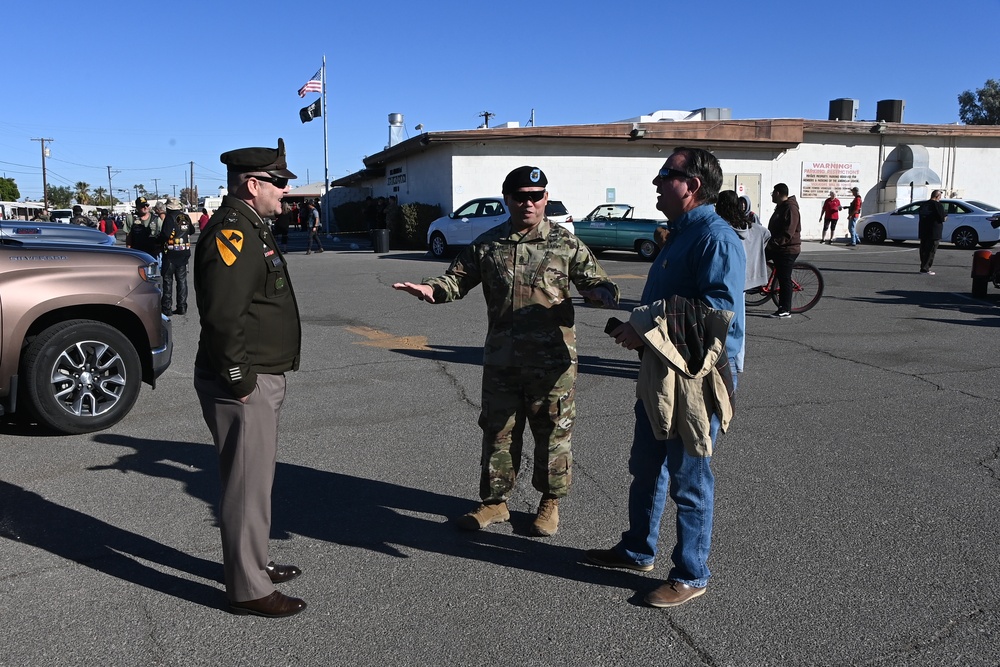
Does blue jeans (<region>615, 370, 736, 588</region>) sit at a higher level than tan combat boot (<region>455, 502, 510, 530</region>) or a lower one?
higher

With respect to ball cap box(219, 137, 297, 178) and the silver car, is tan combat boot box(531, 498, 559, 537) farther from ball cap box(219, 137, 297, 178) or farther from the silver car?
the silver car

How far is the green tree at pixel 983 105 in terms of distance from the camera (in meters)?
65.4

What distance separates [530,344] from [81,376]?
3606mm

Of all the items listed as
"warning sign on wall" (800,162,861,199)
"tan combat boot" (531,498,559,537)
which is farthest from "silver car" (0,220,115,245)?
"warning sign on wall" (800,162,861,199)

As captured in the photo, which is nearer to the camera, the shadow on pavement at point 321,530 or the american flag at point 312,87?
the shadow on pavement at point 321,530

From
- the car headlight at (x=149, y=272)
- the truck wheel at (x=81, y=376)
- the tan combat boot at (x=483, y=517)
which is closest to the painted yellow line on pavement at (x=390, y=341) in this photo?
the car headlight at (x=149, y=272)

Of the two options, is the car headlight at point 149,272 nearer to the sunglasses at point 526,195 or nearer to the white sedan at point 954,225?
the sunglasses at point 526,195

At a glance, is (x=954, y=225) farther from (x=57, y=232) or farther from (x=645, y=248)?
(x=57, y=232)

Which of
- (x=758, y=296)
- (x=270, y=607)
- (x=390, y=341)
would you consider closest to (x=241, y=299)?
(x=270, y=607)

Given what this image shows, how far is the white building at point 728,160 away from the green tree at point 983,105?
4059 centimetres

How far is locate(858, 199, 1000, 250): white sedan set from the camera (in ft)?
79.3

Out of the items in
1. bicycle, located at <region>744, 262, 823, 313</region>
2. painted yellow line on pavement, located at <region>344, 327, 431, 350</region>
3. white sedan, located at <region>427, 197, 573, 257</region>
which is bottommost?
painted yellow line on pavement, located at <region>344, 327, 431, 350</region>

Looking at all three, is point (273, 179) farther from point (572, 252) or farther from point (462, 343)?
point (462, 343)

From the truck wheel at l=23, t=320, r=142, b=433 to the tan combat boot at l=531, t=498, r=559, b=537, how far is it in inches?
138
